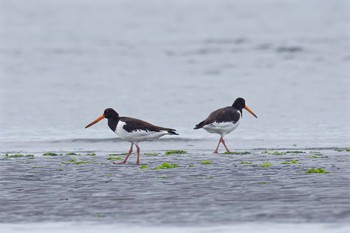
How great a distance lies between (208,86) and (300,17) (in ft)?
175

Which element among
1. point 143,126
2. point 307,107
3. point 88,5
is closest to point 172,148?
point 143,126

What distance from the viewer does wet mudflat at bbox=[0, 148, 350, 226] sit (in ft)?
40.6

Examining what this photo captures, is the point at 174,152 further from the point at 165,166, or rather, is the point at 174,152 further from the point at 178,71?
the point at 178,71

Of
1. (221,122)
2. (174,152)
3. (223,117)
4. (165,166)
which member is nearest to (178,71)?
(223,117)

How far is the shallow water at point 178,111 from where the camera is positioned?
13.2 m

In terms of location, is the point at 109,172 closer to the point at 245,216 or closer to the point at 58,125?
the point at 245,216

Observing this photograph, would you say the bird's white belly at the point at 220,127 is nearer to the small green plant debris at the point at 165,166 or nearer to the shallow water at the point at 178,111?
the shallow water at the point at 178,111

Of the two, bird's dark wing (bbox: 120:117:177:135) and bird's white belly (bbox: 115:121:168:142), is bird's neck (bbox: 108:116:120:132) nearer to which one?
bird's white belly (bbox: 115:121:168:142)

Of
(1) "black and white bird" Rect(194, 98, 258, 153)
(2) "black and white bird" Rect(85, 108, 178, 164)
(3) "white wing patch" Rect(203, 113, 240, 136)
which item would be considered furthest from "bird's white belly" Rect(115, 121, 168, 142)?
(3) "white wing patch" Rect(203, 113, 240, 136)

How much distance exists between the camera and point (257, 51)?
5956 centimetres

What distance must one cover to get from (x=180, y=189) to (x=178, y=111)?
17.5 m

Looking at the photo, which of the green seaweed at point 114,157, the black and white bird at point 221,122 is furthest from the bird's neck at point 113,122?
the black and white bird at point 221,122

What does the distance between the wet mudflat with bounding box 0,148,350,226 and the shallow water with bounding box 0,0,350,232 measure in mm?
30

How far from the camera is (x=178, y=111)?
31828 millimetres
